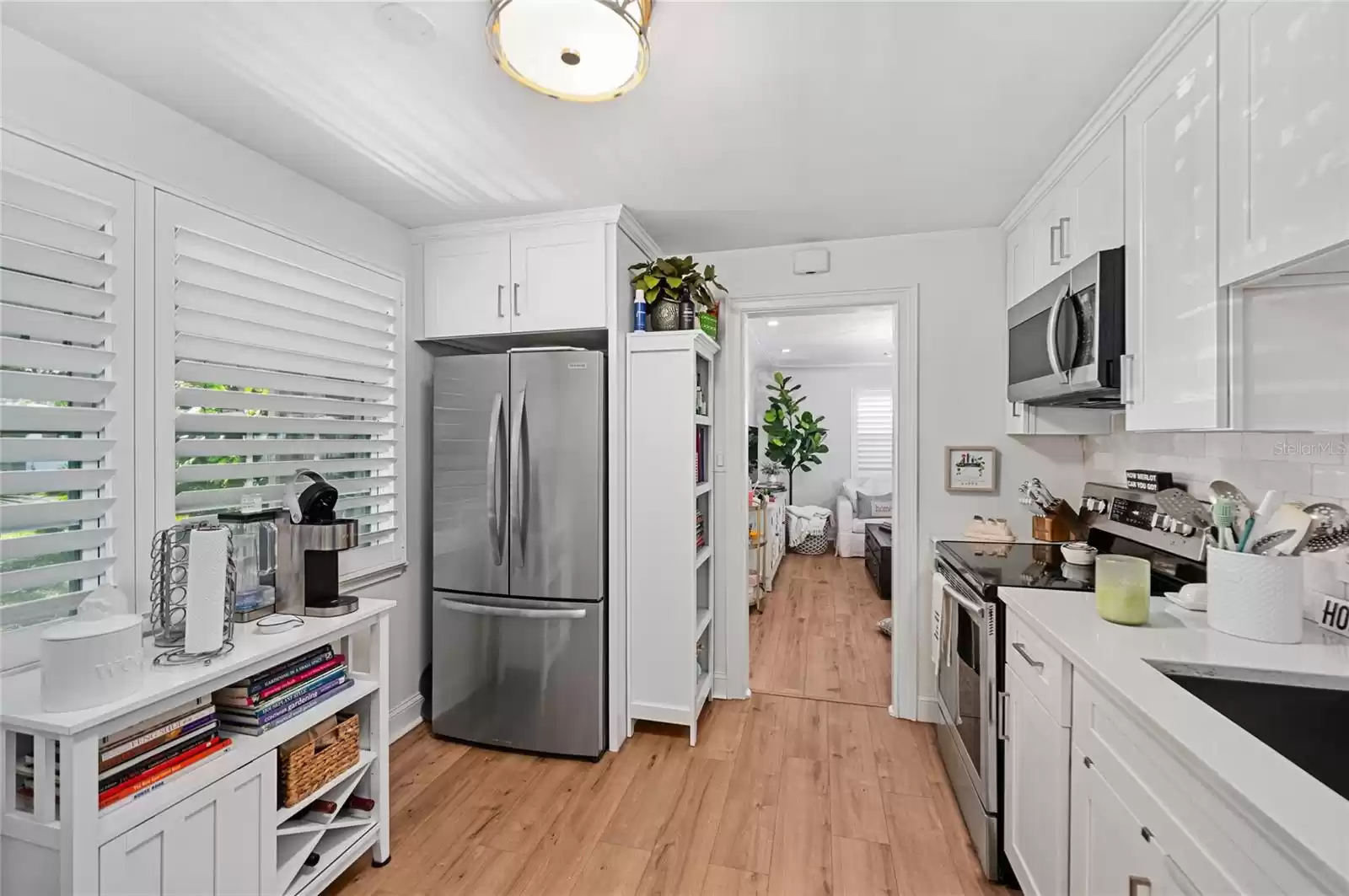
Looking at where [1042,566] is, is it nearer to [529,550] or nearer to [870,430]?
[529,550]

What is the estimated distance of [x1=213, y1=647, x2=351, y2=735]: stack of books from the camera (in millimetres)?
1562

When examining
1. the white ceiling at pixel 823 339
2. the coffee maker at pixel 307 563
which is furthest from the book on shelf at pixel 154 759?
the white ceiling at pixel 823 339

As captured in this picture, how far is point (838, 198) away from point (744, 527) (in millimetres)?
1698

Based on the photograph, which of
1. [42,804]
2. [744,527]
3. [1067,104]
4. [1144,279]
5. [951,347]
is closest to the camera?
[42,804]

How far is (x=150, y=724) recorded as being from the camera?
138cm

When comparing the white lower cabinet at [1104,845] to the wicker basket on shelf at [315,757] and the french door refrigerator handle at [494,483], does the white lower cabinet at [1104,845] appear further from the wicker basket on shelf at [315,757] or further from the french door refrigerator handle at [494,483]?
the french door refrigerator handle at [494,483]

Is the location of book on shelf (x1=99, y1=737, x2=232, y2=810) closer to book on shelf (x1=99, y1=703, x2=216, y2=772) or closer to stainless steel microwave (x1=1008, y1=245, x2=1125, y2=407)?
book on shelf (x1=99, y1=703, x2=216, y2=772)

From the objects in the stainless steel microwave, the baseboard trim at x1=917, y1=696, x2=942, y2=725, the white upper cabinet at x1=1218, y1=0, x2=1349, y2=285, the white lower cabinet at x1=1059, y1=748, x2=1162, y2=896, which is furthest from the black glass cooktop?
the white upper cabinet at x1=1218, y1=0, x2=1349, y2=285

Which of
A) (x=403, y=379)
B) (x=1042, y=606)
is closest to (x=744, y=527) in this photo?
(x=1042, y=606)

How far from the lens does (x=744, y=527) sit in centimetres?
320

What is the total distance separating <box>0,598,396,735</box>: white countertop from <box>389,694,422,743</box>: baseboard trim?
1163mm

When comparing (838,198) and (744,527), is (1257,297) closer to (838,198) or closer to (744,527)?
(838,198)

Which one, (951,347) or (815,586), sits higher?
(951,347)

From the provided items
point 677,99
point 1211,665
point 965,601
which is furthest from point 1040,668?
point 677,99
